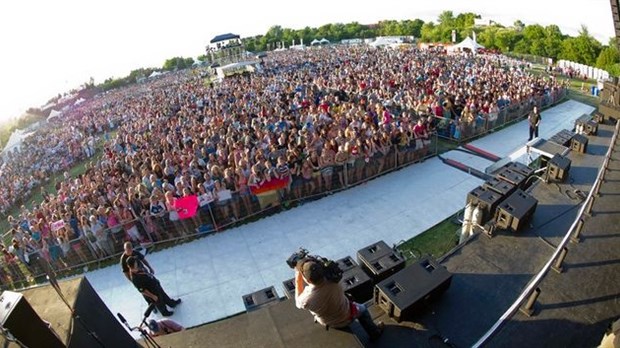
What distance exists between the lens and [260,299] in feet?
18.6

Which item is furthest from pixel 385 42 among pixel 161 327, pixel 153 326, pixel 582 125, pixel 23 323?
pixel 23 323

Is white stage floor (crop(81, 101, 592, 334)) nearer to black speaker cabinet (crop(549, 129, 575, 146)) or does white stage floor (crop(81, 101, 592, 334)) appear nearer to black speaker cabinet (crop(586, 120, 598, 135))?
black speaker cabinet (crop(549, 129, 575, 146))

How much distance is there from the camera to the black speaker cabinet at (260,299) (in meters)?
5.55

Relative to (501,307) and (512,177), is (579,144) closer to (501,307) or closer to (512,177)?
(512,177)

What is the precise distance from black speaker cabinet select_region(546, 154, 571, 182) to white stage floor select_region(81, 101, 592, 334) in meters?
2.90

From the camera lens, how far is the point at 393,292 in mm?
4926

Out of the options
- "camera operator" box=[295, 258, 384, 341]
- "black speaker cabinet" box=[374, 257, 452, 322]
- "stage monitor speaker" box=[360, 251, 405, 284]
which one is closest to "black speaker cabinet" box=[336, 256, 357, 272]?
"stage monitor speaker" box=[360, 251, 405, 284]

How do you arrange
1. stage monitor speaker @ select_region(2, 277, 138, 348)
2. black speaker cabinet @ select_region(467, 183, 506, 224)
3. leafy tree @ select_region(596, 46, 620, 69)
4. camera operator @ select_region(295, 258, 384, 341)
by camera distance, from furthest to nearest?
1. leafy tree @ select_region(596, 46, 620, 69)
2. black speaker cabinet @ select_region(467, 183, 506, 224)
3. camera operator @ select_region(295, 258, 384, 341)
4. stage monitor speaker @ select_region(2, 277, 138, 348)

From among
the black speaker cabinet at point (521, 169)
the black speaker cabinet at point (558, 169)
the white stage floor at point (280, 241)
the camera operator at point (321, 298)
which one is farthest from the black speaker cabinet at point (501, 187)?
the camera operator at point (321, 298)

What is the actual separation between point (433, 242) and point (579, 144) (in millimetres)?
5439

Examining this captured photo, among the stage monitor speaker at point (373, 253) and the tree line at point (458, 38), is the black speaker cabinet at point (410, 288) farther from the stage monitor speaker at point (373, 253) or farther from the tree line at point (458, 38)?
the tree line at point (458, 38)

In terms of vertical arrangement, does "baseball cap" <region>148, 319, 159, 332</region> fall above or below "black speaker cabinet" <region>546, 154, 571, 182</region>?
below

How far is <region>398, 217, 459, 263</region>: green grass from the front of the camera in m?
8.81

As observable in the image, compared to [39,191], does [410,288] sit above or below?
above
